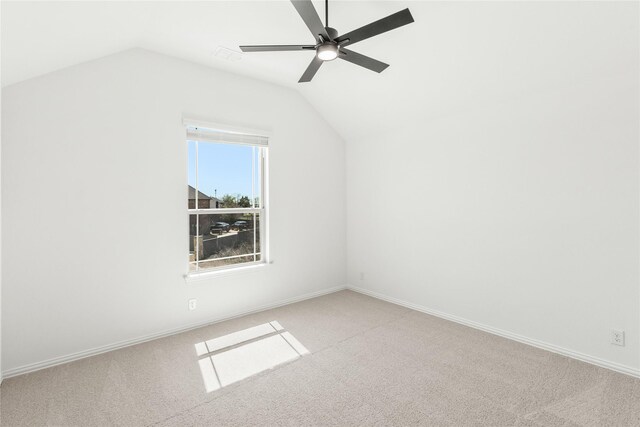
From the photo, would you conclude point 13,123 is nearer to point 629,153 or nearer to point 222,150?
point 222,150

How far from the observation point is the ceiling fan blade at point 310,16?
179cm

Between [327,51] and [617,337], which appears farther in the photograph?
[617,337]

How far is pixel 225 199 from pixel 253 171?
525mm

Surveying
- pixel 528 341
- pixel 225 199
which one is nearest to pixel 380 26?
pixel 225 199

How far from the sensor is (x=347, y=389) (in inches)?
88.2

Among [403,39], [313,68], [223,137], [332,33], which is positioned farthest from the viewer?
[223,137]

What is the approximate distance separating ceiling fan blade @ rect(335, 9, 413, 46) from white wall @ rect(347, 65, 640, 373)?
174 cm

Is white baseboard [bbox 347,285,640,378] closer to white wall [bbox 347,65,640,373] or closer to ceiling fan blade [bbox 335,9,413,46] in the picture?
white wall [bbox 347,65,640,373]

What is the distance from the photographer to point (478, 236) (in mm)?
3299

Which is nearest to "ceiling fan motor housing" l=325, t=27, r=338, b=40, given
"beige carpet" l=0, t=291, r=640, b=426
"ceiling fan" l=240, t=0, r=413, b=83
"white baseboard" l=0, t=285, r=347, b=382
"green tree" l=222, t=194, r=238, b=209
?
"ceiling fan" l=240, t=0, r=413, b=83

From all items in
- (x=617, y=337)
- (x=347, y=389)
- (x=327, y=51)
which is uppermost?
(x=327, y=51)

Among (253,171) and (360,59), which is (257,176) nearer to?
(253,171)

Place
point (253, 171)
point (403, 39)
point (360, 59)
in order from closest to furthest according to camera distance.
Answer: point (360, 59), point (403, 39), point (253, 171)

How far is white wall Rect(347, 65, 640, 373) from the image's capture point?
243cm
